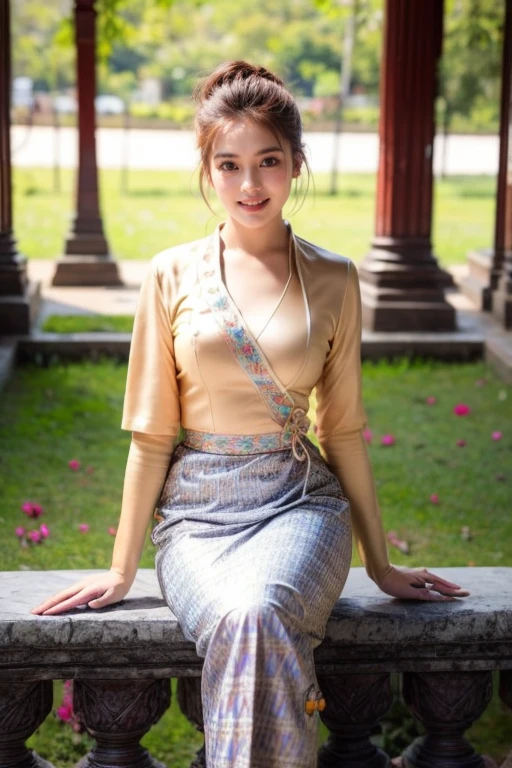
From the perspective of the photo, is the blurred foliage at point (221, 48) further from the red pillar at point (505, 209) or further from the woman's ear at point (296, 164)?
the woman's ear at point (296, 164)

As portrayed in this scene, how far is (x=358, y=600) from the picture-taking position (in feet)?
7.88

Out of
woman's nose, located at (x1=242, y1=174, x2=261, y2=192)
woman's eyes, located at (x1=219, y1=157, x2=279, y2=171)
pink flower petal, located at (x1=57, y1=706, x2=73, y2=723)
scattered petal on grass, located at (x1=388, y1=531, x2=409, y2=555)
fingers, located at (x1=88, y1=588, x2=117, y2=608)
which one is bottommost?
pink flower petal, located at (x1=57, y1=706, x2=73, y2=723)

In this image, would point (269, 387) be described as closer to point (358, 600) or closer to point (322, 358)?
point (322, 358)

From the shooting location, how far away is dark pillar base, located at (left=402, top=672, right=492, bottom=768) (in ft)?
7.77

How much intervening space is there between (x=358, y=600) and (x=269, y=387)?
1.44 ft

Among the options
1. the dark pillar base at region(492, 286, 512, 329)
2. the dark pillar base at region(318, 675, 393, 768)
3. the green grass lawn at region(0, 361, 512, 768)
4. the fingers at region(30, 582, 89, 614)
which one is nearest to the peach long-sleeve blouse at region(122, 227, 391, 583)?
the dark pillar base at region(318, 675, 393, 768)

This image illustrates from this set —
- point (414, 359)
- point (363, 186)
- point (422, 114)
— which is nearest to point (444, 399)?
point (414, 359)

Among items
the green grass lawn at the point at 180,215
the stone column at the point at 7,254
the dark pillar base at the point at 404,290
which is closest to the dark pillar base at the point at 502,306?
the dark pillar base at the point at 404,290

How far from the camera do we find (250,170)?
2.45 m

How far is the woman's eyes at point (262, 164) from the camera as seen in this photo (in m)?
2.46

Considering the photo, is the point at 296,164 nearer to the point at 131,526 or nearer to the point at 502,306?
the point at 131,526

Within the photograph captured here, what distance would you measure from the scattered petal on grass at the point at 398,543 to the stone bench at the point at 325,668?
6.19 feet

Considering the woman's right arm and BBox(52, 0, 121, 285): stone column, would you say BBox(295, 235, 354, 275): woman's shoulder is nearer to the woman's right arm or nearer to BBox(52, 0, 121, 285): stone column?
the woman's right arm

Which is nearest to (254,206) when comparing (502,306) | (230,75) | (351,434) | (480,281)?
(230,75)
